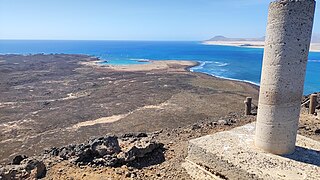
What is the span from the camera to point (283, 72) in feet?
30.7

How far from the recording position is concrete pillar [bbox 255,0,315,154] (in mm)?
9055

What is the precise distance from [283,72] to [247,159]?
3.23 meters

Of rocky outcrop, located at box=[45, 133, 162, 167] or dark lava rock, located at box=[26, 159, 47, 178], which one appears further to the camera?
rocky outcrop, located at box=[45, 133, 162, 167]

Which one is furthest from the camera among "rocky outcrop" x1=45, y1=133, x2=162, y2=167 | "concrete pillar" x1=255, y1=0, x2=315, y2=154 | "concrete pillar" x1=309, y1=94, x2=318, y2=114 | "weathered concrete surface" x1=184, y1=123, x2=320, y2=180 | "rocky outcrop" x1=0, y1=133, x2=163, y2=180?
"concrete pillar" x1=309, y1=94, x2=318, y2=114

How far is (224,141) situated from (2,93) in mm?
34069

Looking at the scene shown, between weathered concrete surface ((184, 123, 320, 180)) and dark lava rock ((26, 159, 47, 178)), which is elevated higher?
weathered concrete surface ((184, 123, 320, 180))

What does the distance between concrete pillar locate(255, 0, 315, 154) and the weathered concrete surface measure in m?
0.56

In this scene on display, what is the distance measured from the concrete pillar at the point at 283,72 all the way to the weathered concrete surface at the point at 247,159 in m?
0.56

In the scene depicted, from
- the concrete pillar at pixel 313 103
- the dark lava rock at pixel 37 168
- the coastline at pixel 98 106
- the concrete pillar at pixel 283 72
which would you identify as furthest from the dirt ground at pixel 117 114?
the concrete pillar at pixel 283 72

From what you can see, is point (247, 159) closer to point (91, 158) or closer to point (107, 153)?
point (107, 153)

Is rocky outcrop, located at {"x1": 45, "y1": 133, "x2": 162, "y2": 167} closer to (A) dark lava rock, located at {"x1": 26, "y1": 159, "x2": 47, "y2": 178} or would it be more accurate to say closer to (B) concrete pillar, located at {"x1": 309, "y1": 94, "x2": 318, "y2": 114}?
(A) dark lava rock, located at {"x1": 26, "y1": 159, "x2": 47, "y2": 178}

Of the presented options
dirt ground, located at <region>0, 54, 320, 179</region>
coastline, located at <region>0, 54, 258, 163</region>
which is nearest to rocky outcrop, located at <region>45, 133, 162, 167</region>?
dirt ground, located at <region>0, 54, 320, 179</region>

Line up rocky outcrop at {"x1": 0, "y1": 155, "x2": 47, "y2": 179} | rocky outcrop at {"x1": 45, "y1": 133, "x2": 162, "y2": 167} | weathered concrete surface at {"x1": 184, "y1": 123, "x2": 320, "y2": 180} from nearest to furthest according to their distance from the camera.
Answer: weathered concrete surface at {"x1": 184, "y1": 123, "x2": 320, "y2": 180}
rocky outcrop at {"x1": 0, "y1": 155, "x2": 47, "y2": 179}
rocky outcrop at {"x1": 45, "y1": 133, "x2": 162, "y2": 167}

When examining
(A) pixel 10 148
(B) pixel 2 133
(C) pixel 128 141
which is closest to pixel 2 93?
(B) pixel 2 133
